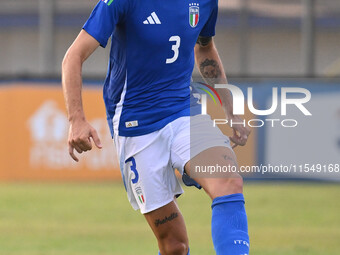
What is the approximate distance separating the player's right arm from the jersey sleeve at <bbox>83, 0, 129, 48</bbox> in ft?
0.10

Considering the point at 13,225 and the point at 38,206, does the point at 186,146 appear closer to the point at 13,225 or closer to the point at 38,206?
the point at 13,225

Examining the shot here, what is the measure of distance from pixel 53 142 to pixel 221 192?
29.5ft

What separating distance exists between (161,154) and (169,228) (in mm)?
510

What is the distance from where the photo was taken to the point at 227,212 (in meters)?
4.17

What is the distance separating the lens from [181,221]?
16.2 ft

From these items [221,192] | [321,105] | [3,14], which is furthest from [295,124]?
[221,192]

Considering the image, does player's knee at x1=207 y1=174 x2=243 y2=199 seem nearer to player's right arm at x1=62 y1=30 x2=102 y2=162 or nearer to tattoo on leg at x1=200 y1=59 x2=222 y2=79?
player's right arm at x1=62 y1=30 x2=102 y2=162

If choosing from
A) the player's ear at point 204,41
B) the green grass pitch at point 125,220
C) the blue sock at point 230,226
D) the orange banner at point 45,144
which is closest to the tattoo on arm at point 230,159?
the blue sock at point 230,226

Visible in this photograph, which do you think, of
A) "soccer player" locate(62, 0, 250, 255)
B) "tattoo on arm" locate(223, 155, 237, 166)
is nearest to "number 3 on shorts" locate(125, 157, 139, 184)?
"soccer player" locate(62, 0, 250, 255)

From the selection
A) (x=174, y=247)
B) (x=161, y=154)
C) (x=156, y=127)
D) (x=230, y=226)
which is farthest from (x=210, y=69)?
(x=230, y=226)

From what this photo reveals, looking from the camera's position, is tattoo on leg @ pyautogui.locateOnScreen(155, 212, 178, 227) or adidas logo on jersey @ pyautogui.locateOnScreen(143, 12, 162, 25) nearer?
adidas logo on jersey @ pyautogui.locateOnScreen(143, 12, 162, 25)

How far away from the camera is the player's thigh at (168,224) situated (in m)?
4.80

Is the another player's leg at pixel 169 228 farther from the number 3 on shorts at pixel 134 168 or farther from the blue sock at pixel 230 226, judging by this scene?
the blue sock at pixel 230 226

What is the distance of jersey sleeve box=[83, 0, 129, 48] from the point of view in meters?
4.29
